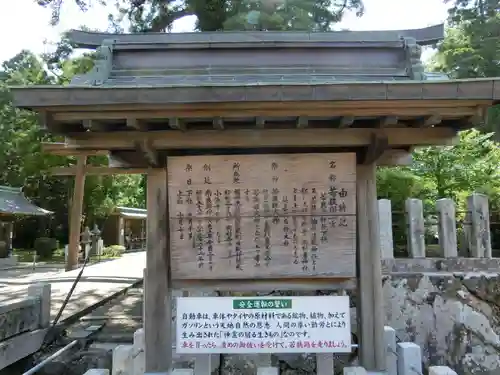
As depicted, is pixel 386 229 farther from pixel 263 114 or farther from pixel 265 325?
pixel 263 114

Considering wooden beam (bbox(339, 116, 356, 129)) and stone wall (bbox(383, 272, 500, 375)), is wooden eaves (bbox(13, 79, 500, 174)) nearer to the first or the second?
wooden beam (bbox(339, 116, 356, 129))

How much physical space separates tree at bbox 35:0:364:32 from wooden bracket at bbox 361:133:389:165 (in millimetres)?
6228

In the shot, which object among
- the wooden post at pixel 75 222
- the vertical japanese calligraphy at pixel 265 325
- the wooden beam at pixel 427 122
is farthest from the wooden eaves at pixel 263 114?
the wooden post at pixel 75 222

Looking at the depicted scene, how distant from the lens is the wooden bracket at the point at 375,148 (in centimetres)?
378

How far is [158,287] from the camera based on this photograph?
4129mm

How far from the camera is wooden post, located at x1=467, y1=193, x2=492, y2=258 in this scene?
25.0 feet

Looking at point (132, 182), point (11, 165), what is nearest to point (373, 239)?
point (132, 182)

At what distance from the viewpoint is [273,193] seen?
404 cm

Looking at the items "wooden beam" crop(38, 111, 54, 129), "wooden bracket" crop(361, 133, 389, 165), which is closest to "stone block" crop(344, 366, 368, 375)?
"wooden bracket" crop(361, 133, 389, 165)

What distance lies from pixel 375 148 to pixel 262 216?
1208 millimetres

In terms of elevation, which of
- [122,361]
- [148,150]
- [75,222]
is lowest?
[122,361]

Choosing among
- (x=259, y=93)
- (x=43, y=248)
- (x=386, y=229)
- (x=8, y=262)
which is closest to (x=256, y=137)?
(x=259, y=93)

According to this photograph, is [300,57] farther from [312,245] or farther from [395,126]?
[312,245]

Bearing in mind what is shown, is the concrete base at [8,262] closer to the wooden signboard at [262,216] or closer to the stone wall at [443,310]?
the stone wall at [443,310]
